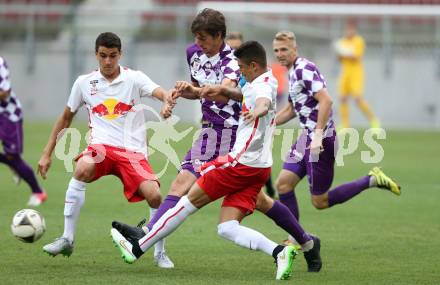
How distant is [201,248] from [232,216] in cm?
181

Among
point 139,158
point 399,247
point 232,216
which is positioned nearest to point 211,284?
point 232,216

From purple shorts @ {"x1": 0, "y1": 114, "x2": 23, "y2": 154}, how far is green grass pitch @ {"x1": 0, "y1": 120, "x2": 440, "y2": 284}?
27.2 inches

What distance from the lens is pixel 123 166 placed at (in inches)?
339

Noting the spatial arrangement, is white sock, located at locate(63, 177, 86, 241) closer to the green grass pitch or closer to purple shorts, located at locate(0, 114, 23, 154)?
the green grass pitch

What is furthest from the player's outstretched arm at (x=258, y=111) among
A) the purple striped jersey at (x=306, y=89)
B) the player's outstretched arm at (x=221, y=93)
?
the purple striped jersey at (x=306, y=89)

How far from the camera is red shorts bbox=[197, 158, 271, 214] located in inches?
304

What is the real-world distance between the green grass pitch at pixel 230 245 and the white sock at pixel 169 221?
11.9 inches

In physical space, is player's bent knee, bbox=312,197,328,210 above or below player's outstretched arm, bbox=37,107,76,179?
below

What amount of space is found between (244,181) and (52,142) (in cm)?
192

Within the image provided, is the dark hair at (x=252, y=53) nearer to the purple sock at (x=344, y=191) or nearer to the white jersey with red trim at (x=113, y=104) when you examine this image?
the white jersey with red trim at (x=113, y=104)

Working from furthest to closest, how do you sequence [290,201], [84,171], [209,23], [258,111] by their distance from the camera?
1. [290,201]
2. [84,171]
3. [209,23]
4. [258,111]

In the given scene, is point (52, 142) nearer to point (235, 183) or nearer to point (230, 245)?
point (235, 183)

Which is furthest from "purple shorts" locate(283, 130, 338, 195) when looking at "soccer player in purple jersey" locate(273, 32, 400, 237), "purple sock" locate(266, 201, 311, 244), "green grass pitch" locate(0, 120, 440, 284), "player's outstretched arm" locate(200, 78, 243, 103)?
"player's outstretched arm" locate(200, 78, 243, 103)

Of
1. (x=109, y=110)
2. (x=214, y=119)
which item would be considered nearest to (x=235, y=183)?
(x=214, y=119)
